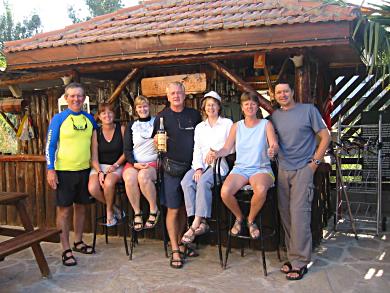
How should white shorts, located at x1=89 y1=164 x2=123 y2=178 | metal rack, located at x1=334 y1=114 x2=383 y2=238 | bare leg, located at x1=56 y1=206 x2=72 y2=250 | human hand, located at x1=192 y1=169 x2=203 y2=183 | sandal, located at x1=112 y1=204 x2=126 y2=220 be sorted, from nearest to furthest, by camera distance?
human hand, located at x1=192 y1=169 x2=203 y2=183
bare leg, located at x1=56 y1=206 x2=72 y2=250
white shorts, located at x1=89 y1=164 x2=123 y2=178
sandal, located at x1=112 y1=204 x2=126 y2=220
metal rack, located at x1=334 y1=114 x2=383 y2=238

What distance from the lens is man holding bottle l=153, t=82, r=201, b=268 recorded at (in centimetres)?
430

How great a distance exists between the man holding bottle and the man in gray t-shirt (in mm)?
966

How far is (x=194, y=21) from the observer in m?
4.77

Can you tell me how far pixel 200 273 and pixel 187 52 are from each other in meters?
2.35

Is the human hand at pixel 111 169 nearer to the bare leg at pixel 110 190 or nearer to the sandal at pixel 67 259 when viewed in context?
the bare leg at pixel 110 190

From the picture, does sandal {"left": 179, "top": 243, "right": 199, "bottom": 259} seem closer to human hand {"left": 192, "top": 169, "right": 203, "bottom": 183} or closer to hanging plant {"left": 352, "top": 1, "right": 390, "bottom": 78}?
human hand {"left": 192, "top": 169, "right": 203, "bottom": 183}

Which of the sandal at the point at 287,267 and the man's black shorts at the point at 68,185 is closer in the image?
the sandal at the point at 287,267

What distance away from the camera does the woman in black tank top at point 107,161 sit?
4551mm

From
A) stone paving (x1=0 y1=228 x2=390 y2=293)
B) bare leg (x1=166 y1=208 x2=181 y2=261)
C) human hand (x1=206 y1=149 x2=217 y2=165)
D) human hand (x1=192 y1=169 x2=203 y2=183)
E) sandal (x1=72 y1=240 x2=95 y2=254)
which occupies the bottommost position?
stone paving (x1=0 y1=228 x2=390 y2=293)

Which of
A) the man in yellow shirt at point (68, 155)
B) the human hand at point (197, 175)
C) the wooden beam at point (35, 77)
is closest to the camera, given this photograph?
the human hand at point (197, 175)

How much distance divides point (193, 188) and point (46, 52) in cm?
271

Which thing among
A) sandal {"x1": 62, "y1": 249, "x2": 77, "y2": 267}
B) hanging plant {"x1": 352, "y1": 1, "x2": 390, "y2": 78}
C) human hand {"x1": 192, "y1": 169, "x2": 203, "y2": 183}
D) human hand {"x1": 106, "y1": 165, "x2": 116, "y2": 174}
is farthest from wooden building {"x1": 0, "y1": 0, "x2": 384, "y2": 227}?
sandal {"x1": 62, "y1": 249, "x2": 77, "y2": 267}

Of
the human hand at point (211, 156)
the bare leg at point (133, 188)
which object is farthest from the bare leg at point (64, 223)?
the human hand at point (211, 156)

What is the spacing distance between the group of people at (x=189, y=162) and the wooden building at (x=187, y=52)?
0.62m
